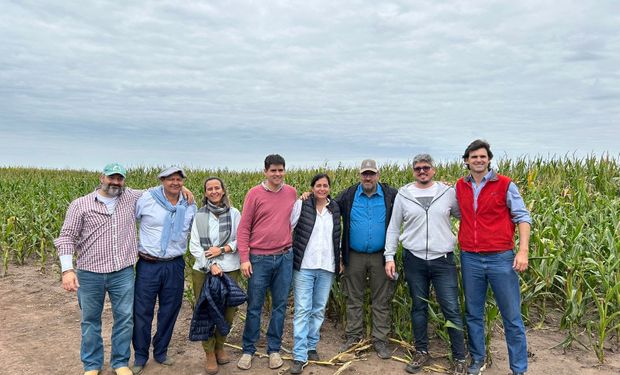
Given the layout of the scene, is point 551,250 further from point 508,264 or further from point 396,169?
point 396,169

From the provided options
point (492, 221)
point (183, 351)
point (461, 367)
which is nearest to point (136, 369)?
point (183, 351)

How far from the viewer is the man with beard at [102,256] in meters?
3.60

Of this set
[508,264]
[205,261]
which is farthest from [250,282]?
[508,264]

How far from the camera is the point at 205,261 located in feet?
12.5

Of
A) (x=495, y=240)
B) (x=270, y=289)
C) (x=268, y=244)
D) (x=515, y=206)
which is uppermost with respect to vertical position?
(x=515, y=206)

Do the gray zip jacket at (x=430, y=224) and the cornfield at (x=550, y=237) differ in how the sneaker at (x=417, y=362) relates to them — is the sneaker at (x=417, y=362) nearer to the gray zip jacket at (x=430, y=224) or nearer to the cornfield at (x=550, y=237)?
the cornfield at (x=550, y=237)

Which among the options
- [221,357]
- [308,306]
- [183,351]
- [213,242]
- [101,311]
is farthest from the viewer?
[183,351]

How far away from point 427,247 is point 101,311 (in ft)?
9.49

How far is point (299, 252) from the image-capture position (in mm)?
3998

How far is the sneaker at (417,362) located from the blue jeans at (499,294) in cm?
50

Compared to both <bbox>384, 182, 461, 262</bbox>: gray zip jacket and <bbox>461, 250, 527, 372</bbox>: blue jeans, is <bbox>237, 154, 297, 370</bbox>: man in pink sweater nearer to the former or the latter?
<bbox>384, 182, 461, 262</bbox>: gray zip jacket

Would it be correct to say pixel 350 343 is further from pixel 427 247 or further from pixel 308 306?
pixel 427 247

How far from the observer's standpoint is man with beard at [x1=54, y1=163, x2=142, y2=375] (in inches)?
142

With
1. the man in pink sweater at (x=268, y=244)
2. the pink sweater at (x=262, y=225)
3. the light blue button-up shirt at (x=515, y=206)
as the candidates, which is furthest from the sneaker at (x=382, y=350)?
the light blue button-up shirt at (x=515, y=206)
